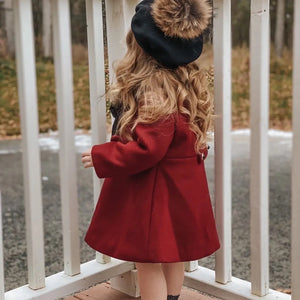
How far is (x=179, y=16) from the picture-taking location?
71.1 inches

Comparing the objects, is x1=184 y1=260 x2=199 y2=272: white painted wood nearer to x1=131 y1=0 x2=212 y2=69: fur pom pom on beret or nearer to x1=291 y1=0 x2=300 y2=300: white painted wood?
x1=291 y1=0 x2=300 y2=300: white painted wood

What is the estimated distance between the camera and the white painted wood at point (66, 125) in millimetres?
2027

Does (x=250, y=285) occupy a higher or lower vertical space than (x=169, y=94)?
lower

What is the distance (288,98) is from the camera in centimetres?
1059

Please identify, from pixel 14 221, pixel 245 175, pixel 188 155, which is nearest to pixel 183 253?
pixel 188 155

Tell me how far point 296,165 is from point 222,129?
1.03 ft

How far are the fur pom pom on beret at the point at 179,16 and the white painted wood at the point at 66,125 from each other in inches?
14.6

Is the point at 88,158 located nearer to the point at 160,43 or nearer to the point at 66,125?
the point at 66,125

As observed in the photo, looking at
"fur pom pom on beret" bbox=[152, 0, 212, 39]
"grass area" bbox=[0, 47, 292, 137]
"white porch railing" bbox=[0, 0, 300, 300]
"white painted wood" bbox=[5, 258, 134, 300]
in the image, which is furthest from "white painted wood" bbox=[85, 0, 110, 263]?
"grass area" bbox=[0, 47, 292, 137]

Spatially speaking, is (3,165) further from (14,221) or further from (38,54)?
(38,54)

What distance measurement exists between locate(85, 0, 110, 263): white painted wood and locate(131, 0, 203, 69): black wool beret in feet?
0.97

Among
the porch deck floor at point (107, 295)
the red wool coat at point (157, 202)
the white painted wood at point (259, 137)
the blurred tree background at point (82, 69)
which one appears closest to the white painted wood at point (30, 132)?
the red wool coat at point (157, 202)

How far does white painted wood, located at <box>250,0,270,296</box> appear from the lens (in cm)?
191

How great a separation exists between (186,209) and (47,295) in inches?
23.4
